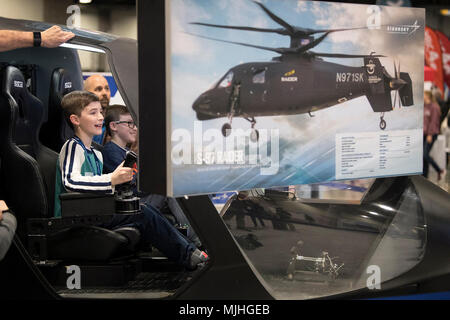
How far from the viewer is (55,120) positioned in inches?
129

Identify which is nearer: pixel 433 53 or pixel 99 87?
pixel 99 87

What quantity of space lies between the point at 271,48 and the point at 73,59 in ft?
4.81

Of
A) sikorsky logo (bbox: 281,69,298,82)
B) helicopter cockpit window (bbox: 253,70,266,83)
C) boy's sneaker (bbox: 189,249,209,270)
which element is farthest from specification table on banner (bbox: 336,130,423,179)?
boy's sneaker (bbox: 189,249,209,270)

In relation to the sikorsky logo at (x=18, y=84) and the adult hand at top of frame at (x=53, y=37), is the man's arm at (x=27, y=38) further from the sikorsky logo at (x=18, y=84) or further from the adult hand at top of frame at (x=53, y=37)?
the sikorsky logo at (x=18, y=84)

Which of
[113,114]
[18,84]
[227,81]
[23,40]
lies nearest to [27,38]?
[23,40]

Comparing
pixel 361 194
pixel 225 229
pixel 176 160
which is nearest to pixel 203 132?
pixel 176 160

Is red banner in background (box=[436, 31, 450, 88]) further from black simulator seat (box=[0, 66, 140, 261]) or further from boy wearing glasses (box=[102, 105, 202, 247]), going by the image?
black simulator seat (box=[0, 66, 140, 261])

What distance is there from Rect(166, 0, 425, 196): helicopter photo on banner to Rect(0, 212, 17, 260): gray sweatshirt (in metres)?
0.75

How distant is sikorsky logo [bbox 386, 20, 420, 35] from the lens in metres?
2.84

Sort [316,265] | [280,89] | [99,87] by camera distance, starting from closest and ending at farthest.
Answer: [280,89] < [316,265] < [99,87]

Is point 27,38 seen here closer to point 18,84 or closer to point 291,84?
point 18,84

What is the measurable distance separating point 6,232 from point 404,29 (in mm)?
2028

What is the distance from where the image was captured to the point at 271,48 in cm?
246

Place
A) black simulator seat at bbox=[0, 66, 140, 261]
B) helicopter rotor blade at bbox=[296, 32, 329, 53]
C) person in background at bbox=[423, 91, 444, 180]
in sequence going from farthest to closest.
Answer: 1. person in background at bbox=[423, 91, 444, 180]
2. black simulator seat at bbox=[0, 66, 140, 261]
3. helicopter rotor blade at bbox=[296, 32, 329, 53]
